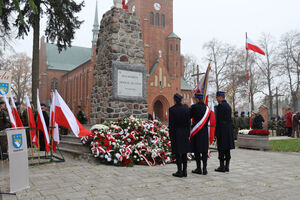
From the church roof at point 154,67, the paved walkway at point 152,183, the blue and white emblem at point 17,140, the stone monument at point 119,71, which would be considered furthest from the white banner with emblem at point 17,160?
the church roof at point 154,67

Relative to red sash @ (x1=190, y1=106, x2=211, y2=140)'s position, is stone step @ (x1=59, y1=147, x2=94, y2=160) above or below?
below

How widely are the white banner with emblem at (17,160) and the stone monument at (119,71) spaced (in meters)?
4.37

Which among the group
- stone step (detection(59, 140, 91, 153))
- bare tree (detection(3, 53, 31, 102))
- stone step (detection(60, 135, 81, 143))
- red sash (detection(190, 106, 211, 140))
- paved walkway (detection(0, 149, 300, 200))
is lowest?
paved walkway (detection(0, 149, 300, 200))

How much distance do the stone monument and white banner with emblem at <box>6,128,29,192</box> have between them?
14.3ft

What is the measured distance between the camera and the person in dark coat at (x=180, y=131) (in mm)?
5504

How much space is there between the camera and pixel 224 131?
245 inches

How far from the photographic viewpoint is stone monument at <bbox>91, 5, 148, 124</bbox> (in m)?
8.83

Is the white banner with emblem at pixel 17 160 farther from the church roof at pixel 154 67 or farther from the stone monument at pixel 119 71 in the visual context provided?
the church roof at pixel 154 67

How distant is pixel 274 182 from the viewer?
497 centimetres

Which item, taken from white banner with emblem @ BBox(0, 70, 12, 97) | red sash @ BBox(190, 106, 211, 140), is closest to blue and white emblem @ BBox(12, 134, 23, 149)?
red sash @ BBox(190, 106, 211, 140)

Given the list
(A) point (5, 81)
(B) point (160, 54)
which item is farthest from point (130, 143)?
(B) point (160, 54)

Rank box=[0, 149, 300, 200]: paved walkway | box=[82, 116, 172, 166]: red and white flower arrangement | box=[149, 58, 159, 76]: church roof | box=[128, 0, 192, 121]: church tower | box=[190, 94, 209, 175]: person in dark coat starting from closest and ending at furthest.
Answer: box=[0, 149, 300, 200]: paved walkway
box=[190, 94, 209, 175]: person in dark coat
box=[82, 116, 172, 166]: red and white flower arrangement
box=[149, 58, 159, 76]: church roof
box=[128, 0, 192, 121]: church tower

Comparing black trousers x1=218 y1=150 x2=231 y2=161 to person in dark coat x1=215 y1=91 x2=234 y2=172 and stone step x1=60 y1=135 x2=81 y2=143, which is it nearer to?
person in dark coat x1=215 y1=91 x2=234 y2=172

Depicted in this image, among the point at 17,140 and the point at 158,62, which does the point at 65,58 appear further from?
the point at 17,140
